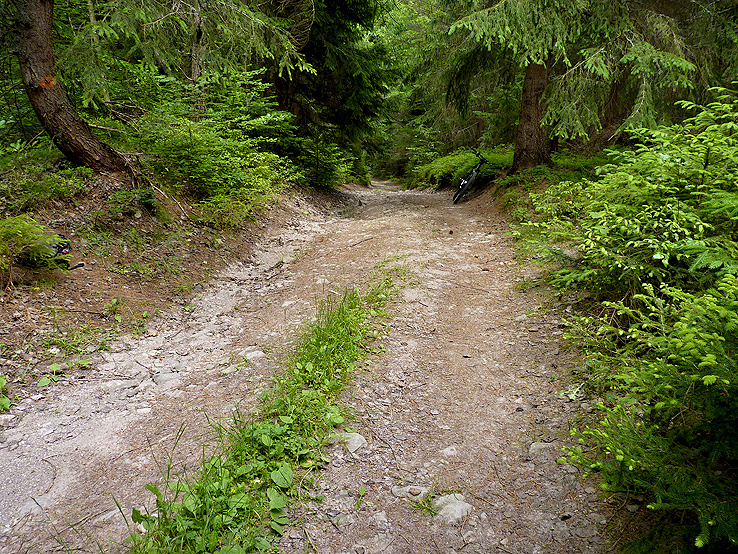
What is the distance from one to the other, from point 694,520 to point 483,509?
112 centimetres

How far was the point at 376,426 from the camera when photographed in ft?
10.8

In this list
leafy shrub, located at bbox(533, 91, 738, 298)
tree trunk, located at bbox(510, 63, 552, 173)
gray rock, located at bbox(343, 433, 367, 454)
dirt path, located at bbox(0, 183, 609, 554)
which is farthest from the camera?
tree trunk, located at bbox(510, 63, 552, 173)

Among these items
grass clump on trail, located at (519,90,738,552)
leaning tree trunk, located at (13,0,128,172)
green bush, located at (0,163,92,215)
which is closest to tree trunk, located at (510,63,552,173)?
grass clump on trail, located at (519,90,738,552)

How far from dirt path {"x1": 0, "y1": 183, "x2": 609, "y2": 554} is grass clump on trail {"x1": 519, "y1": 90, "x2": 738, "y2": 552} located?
0.41 m

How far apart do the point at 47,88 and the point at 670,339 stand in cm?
804

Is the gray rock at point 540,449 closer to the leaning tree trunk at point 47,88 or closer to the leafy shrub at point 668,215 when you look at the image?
the leafy shrub at point 668,215

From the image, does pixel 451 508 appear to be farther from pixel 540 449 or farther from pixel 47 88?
pixel 47 88

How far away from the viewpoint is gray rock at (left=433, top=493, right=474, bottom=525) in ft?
8.27

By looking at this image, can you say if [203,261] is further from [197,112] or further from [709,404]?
[709,404]

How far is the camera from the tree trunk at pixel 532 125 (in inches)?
381

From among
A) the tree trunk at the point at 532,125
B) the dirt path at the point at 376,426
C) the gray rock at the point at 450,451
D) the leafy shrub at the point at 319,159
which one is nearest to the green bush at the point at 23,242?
the dirt path at the point at 376,426

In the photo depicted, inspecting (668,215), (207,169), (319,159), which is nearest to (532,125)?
(319,159)

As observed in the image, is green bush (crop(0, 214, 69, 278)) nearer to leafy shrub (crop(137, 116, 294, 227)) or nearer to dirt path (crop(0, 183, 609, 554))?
dirt path (crop(0, 183, 609, 554))

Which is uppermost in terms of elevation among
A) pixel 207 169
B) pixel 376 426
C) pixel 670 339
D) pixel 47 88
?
pixel 47 88
